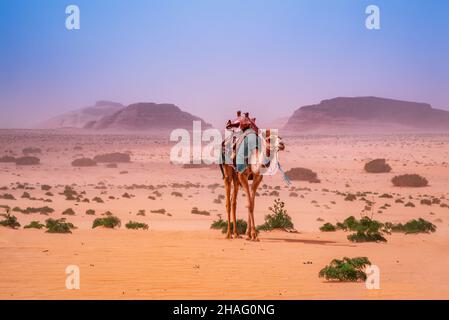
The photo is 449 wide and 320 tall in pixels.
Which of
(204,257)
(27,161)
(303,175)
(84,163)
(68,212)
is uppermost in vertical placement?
(27,161)

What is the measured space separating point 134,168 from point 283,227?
145 ft

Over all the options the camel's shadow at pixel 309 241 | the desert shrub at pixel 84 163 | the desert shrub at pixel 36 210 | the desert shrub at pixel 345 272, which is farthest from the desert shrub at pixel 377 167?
the desert shrub at pixel 345 272

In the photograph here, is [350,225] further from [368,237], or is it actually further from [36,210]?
[36,210]

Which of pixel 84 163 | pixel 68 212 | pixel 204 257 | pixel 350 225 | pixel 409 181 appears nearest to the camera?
pixel 204 257

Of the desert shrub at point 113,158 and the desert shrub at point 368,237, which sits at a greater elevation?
the desert shrub at point 113,158

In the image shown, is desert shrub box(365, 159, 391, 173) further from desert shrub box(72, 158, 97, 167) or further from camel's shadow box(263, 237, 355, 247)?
camel's shadow box(263, 237, 355, 247)

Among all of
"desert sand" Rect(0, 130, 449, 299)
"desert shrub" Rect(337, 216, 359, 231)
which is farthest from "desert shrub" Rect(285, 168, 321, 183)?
"desert shrub" Rect(337, 216, 359, 231)

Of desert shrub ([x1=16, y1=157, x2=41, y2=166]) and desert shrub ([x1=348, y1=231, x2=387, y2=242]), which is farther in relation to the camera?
desert shrub ([x1=16, y1=157, x2=41, y2=166])

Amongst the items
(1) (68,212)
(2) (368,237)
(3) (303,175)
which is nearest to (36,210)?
(1) (68,212)

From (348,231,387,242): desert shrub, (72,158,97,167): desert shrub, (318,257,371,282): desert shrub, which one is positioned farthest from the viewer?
(72,158,97,167): desert shrub

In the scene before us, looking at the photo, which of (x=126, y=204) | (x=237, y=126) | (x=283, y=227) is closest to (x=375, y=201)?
(x=126, y=204)

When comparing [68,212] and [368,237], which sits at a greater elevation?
[368,237]

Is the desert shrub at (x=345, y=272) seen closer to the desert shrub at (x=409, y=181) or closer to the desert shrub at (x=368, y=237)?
the desert shrub at (x=368, y=237)
